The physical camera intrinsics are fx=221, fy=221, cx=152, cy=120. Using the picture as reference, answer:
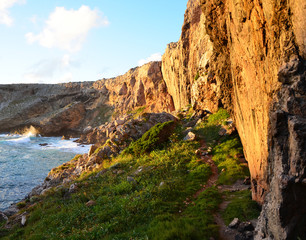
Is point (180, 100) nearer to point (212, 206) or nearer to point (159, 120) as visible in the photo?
point (159, 120)

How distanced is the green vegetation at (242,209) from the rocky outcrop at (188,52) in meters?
27.8

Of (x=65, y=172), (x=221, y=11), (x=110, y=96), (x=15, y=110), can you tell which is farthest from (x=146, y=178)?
(x=15, y=110)

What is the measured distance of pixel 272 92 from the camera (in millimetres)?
6273

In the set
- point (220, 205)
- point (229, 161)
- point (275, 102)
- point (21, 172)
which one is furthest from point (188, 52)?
point (275, 102)

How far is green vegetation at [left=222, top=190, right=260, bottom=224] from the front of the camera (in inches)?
321

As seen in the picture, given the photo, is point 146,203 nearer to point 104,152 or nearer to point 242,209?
point 242,209

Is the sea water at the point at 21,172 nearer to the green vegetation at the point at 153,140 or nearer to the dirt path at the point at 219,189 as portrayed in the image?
the green vegetation at the point at 153,140

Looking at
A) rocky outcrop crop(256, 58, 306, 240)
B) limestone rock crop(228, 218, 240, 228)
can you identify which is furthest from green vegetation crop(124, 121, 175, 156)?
rocky outcrop crop(256, 58, 306, 240)

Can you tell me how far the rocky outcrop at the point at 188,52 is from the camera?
3662cm

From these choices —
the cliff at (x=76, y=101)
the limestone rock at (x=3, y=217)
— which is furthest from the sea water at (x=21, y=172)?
the cliff at (x=76, y=101)

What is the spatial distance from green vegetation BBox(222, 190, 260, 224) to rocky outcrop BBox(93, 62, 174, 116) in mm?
45072

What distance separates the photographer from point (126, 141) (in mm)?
24547

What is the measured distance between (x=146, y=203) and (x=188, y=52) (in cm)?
3668

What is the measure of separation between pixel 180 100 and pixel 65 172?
2820 centimetres
